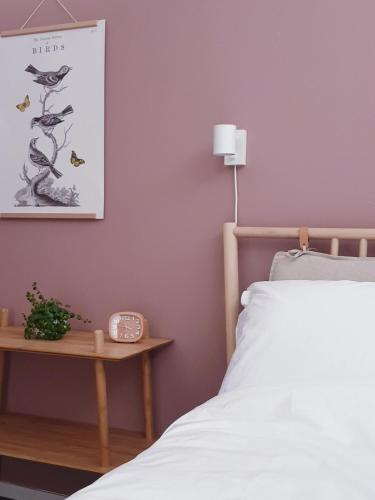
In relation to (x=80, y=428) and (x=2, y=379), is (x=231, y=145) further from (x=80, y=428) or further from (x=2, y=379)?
(x=2, y=379)

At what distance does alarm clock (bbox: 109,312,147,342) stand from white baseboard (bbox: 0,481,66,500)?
2.17 feet

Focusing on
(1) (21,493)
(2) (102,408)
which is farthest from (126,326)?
(1) (21,493)

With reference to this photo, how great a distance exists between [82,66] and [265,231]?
2.84 ft

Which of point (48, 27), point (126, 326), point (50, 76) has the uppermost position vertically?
point (48, 27)

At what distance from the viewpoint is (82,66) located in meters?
2.30

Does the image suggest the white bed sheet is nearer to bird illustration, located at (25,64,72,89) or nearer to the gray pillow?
the gray pillow

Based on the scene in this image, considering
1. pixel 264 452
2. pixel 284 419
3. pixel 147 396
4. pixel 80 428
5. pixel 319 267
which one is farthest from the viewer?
pixel 80 428

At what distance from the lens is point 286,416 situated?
1.32 metres

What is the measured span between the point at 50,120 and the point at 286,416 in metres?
1.46

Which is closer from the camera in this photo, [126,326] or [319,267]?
[319,267]

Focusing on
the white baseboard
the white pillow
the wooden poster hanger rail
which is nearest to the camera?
the white pillow

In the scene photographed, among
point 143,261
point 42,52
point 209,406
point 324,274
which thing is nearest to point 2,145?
point 42,52

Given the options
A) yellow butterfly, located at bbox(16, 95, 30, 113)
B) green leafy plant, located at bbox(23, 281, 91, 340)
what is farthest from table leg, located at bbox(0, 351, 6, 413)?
yellow butterfly, located at bbox(16, 95, 30, 113)

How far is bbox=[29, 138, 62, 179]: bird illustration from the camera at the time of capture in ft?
7.77
